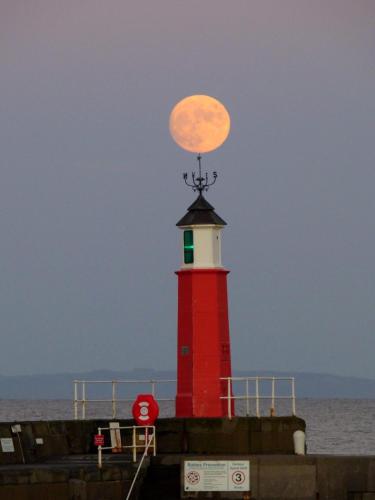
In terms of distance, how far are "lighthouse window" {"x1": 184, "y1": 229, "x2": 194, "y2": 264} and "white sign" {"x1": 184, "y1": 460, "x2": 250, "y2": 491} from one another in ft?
19.5

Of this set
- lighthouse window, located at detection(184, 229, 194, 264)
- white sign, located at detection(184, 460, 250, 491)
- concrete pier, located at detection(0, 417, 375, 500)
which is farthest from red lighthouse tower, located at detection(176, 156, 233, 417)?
white sign, located at detection(184, 460, 250, 491)

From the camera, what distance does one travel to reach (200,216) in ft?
106

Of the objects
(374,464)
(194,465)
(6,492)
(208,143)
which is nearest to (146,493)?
(194,465)

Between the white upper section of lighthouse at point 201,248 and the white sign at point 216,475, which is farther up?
the white upper section of lighthouse at point 201,248

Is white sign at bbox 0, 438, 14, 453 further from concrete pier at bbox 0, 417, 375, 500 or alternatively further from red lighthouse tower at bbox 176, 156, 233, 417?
red lighthouse tower at bbox 176, 156, 233, 417

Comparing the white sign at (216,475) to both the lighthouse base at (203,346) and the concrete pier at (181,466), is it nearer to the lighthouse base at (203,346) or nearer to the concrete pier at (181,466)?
the concrete pier at (181,466)

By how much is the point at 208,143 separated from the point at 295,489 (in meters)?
9.75

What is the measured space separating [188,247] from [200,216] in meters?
0.79

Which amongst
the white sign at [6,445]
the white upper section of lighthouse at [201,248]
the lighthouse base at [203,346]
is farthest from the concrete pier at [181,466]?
the white upper section of lighthouse at [201,248]

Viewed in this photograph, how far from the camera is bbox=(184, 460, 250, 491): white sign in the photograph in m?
27.6

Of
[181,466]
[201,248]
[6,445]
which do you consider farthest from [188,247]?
[6,445]

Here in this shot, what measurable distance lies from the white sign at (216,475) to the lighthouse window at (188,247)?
5935 mm

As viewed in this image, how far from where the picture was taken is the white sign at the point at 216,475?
2758 centimetres

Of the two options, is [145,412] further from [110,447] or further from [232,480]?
[232,480]
